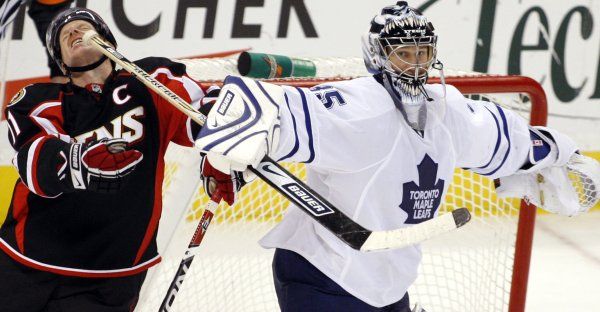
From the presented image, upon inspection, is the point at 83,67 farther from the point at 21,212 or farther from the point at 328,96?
the point at 328,96

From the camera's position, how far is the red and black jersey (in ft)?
6.92

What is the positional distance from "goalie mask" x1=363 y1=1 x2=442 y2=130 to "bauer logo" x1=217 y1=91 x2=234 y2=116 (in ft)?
1.24

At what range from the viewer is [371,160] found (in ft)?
6.56

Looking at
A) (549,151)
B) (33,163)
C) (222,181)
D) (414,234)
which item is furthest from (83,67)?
(549,151)

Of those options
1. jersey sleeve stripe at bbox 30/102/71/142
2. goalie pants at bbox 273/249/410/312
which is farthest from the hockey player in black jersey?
goalie pants at bbox 273/249/410/312

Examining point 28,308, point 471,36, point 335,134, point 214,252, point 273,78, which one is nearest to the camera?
point 335,134

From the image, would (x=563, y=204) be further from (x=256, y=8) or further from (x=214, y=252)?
(x=256, y=8)

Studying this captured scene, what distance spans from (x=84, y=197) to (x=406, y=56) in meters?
0.72

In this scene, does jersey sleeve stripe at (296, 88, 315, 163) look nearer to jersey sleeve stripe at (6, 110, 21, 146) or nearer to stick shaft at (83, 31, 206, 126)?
stick shaft at (83, 31, 206, 126)

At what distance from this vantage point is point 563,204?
7.82ft

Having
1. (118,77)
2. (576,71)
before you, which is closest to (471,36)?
(576,71)

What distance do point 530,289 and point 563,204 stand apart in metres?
1.49

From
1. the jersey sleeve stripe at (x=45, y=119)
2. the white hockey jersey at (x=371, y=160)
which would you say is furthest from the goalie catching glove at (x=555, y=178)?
the jersey sleeve stripe at (x=45, y=119)

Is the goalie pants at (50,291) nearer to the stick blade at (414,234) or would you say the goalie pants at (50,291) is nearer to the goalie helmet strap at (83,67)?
the goalie helmet strap at (83,67)
